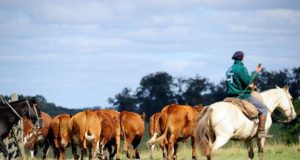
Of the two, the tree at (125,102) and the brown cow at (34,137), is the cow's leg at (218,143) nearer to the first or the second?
the brown cow at (34,137)

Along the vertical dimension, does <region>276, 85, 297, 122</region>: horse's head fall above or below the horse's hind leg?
above

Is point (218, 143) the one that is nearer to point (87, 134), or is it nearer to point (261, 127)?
point (261, 127)

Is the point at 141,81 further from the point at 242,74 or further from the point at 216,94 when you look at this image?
the point at 242,74

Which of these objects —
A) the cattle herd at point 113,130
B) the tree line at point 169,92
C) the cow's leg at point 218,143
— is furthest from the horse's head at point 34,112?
the tree line at point 169,92

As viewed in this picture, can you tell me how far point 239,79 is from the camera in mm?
20453

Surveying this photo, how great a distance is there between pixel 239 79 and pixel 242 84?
18 centimetres

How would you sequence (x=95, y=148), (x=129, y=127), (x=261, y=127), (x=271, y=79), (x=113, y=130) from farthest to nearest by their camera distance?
(x=271, y=79)
(x=129, y=127)
(x=113, y=130)
(x=95, y=148)
(x=261, y=127)

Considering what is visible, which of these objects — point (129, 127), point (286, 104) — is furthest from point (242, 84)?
point (129, 127)

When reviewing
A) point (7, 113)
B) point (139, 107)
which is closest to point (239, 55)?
point (7, 113)

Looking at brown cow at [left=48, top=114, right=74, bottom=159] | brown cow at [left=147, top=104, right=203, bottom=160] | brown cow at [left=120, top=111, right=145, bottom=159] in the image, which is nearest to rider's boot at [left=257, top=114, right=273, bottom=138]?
brown cow at [left=147, top=104, right=203, bottom=160]

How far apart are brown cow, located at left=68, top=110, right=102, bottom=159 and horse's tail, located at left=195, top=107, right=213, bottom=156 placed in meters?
6.01

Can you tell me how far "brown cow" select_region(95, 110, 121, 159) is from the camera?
1039 inches

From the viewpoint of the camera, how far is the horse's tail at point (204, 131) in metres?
19.6

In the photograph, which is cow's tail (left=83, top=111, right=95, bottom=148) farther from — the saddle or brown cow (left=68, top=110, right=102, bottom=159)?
the saddle
